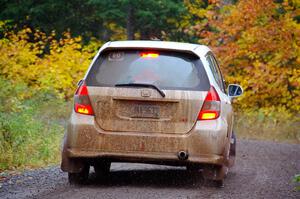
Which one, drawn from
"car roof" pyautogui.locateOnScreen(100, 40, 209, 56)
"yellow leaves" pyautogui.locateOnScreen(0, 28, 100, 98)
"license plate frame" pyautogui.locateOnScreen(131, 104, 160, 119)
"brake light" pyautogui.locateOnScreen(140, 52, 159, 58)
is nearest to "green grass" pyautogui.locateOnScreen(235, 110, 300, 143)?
"yellow leaves" pyautogui.locateOnScreen(0, 28, 100, 98)

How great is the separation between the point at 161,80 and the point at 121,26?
90.1 ft

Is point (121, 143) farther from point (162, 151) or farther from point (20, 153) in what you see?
point (20, 153)

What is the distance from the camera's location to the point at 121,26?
36750 mm

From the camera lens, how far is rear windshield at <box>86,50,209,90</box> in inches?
373

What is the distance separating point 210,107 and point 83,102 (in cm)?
144

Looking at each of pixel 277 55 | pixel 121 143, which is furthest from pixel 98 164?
pixel 277 55

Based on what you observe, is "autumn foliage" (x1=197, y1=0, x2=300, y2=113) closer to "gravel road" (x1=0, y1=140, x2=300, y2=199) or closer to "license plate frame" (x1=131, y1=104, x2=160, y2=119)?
"gravel road" (x1=0, y1=140, x2=300, y2=199)

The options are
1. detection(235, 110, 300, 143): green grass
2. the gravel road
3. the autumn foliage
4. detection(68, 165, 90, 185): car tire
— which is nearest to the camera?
the gravel road

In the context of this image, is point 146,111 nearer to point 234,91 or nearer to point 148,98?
point 148,98

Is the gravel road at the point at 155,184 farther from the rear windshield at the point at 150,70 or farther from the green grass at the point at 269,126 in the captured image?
the green grass at the point at 269,126

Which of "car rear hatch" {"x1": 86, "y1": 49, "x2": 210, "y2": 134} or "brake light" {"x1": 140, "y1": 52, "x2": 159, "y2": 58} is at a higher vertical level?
"brake light" {"x1": 140, "y1": 52, "x2": 159, "y2": 58}

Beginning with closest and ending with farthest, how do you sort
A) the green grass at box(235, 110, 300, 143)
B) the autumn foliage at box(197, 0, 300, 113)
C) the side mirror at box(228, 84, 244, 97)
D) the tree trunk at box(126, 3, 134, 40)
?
the side mirror at box(228, 84, 244, 97) → the green grass at box(235, 110, 300, 143) → the autumn foliage at box(197, 0, 300, 113) → the tree trunk at box(126, 3, 134, 40)

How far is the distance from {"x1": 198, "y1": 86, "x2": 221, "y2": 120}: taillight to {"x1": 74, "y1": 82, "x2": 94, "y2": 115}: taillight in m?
1.25

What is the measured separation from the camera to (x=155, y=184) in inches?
395
